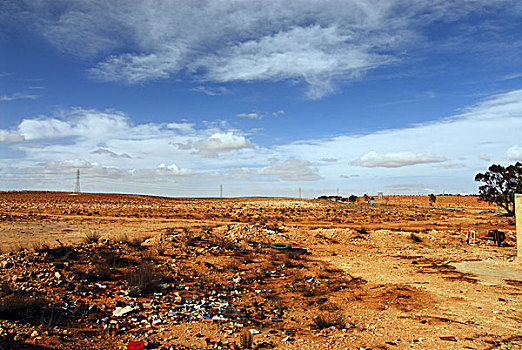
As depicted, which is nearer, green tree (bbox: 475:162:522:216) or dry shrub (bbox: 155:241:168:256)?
dry shrub (bbox: 155:241:168:256)

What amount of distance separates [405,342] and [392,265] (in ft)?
28.4

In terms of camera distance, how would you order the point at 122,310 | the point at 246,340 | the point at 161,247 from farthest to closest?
the point at 161,247, the point at 122,310, the point at 246,340

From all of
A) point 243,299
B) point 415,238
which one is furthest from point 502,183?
point 243,299

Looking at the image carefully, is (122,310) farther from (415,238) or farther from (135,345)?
(415,238)

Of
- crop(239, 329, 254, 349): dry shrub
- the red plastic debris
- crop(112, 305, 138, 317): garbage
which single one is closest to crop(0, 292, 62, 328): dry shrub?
crop(112, 305, 138, 317): garbage

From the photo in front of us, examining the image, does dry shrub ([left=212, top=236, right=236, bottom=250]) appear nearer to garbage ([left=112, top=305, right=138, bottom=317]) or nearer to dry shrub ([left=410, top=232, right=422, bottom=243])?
garbage ([left=112, top=305, right=138, bottom=317])

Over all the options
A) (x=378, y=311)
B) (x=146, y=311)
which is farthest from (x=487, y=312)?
(x=146, y=311)

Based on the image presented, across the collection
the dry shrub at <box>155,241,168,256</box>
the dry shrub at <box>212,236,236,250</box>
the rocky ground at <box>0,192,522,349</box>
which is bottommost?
the rocky ground at <box>0,192,522,349</box>

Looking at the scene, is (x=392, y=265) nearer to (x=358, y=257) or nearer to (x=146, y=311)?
(x=358, y=257)

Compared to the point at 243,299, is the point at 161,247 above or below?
above

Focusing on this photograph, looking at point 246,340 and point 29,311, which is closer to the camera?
point 246,340

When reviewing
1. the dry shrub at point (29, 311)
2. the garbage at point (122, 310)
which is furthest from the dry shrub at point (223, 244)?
the dry shrub at point (29, 311)

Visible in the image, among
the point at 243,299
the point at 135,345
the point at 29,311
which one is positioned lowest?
the point at 243,299

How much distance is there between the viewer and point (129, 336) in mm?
7188
